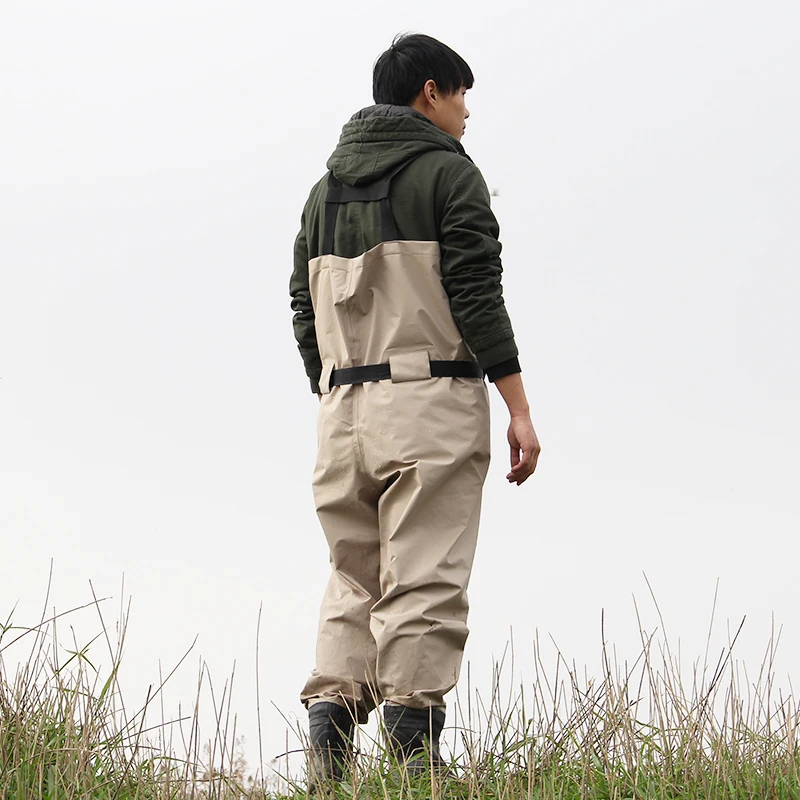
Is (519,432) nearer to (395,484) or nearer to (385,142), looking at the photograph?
(395,484)

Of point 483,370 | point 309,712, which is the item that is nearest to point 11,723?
point 309,712

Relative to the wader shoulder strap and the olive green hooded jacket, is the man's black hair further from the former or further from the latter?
the wader shoulder strap

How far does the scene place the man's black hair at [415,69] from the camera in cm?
392

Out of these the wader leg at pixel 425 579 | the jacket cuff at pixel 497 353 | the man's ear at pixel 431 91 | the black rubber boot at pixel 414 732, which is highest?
the man's ear at pixel 431 91

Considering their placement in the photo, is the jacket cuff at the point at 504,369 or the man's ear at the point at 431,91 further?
the man's ear at the point at 431,91

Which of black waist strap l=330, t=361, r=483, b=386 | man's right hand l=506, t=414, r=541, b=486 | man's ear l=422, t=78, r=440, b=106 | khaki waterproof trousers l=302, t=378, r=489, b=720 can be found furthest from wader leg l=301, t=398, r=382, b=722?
man's ear l=422, t=78, r=440, b=106

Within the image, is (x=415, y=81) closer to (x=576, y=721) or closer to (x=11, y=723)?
(x=576, y=721)

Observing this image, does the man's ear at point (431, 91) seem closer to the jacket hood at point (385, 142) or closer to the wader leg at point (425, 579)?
the jacket hood at point (385, 142)

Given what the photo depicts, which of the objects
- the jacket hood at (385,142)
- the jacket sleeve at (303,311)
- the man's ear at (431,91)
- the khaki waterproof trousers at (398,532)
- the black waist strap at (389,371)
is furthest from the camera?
the jacket sleeve at (303,311)

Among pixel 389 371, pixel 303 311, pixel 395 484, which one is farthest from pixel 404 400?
pixel 303 311

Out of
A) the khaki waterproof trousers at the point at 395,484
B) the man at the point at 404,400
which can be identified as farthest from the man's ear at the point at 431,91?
the khaki waterproof trousers at the point at 395,484

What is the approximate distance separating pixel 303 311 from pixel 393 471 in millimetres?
685

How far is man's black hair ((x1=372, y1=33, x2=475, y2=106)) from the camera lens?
392 centimetres

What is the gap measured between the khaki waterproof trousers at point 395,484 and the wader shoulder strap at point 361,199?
4 cm
